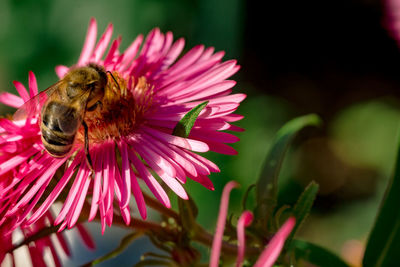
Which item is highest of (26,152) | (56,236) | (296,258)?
(26,152)

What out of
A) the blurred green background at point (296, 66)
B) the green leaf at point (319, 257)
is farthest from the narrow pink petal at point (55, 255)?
the blurred green background at point (296, 66)

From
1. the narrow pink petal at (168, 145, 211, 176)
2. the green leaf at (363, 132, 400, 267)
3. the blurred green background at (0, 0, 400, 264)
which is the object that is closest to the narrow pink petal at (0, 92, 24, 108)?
the narrow pink petal at (168, 145, 211, 176)

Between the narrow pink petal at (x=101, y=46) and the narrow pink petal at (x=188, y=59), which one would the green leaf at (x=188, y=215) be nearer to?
the narrow pink petal at (x=188, y=59)

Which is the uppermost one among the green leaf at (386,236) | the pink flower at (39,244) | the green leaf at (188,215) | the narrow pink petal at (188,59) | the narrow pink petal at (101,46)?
the narrow pink petal at (101,46)

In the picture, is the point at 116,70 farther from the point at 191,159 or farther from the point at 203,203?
the point at 203,203

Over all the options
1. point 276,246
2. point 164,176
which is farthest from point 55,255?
point 276,246

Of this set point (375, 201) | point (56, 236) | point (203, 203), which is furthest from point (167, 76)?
point (375, 201)

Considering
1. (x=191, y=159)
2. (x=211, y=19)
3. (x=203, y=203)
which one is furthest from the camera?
(x=211, y=19)
